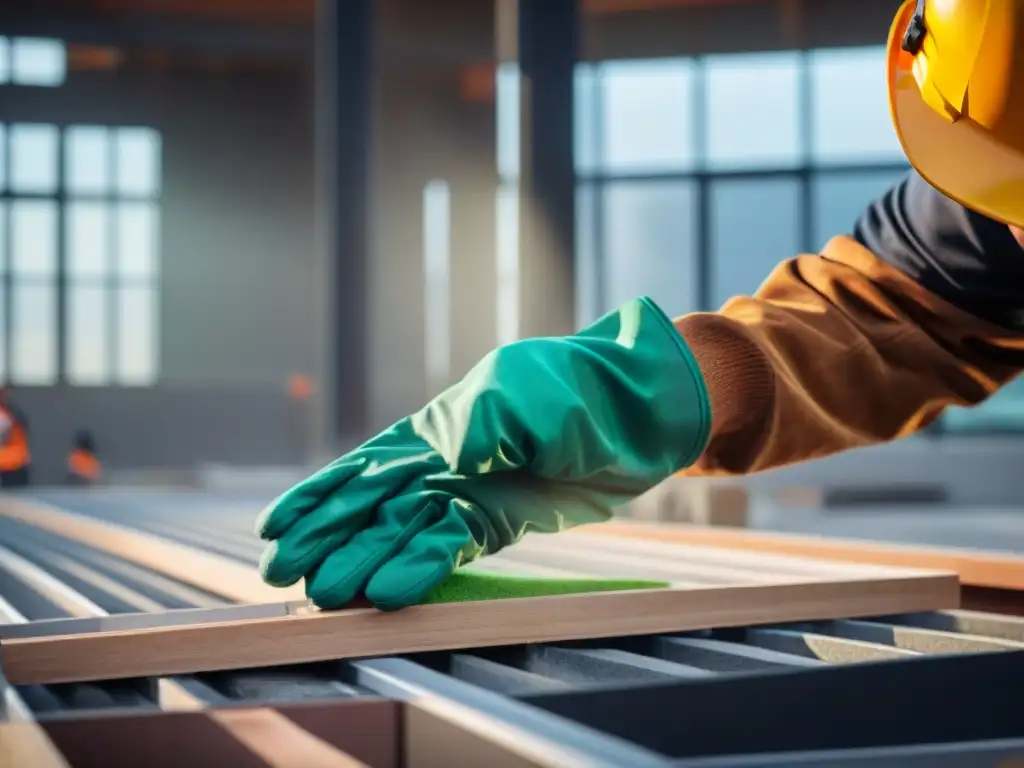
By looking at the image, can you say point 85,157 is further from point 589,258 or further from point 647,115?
point 647,115

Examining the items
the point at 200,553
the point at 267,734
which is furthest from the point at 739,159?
the point at 267,734

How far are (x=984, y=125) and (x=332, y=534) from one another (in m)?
0.78

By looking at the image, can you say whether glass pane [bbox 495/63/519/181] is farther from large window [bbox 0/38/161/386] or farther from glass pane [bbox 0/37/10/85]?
glass pane [bbox 0/37/10/85]

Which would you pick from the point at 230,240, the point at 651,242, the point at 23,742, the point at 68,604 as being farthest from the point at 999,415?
the point at 23,742

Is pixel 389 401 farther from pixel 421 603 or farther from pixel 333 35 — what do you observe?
pixel 421 603

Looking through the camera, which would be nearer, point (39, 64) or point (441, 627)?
point (441, 627)

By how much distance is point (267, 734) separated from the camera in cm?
88

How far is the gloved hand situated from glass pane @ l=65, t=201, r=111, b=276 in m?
16.1

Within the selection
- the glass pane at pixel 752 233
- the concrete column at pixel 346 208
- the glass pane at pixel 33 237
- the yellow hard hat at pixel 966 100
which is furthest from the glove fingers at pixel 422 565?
the glass pane at pixel 33 237

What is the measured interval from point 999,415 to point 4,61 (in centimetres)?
1227

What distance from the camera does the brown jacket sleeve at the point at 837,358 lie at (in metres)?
1.37

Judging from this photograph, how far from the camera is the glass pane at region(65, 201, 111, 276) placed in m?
16.3

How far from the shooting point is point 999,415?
40.8 ft

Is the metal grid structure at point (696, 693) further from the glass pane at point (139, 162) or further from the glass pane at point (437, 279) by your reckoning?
the glass pane at point (139, 162)
